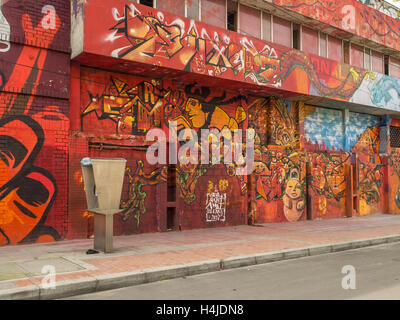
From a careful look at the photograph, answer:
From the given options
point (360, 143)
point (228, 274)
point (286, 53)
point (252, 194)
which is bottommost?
point (228, 274)

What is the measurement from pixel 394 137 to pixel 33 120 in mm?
17073

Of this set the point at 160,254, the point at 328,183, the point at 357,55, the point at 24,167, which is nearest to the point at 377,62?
the point at 357,55

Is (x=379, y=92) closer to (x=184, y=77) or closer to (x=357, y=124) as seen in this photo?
(x=357, y=124)

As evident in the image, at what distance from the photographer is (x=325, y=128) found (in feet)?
54.3

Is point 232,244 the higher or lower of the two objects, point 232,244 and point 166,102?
the lower

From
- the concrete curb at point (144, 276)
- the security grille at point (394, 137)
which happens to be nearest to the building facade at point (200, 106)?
the security grille at point (394, 137)

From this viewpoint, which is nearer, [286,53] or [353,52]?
[286,53]

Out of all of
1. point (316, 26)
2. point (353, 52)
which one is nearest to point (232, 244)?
point (316, 26)

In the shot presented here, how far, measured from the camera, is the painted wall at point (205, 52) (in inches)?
387

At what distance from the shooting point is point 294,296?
5438 mm

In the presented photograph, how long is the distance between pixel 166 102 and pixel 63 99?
3066 mm

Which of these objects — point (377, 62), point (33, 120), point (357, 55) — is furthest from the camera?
point (377, 62)
